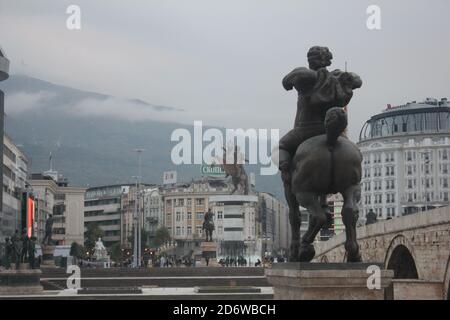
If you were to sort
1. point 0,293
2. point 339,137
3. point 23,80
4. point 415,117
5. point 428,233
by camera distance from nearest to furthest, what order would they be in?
point 339,137 < point 428,233 < point 0,293 < point 23,80 < point 415,117

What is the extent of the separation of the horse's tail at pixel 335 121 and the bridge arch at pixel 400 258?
23157 mm

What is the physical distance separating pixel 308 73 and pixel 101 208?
152343mm

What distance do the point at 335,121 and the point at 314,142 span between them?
564mm

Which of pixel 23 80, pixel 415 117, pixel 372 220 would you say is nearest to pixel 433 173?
pixel 415 117

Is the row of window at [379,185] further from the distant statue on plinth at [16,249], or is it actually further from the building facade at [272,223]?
the distant statue on plinth at [16,249]

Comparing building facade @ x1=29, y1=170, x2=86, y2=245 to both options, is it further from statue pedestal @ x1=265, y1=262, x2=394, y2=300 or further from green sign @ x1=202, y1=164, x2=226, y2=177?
statue pedestal @ x1=265, y1=262, x2=394, y2=300

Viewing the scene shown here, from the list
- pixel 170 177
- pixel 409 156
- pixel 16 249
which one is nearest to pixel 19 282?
pixel 16 249

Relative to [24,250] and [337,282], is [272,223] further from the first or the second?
[337,282]

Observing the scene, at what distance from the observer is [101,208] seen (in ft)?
525

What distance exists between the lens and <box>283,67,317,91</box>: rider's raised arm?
10141 millimetres

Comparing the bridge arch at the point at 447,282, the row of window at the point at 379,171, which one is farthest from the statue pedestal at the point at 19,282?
the row of window at the point at 379,171

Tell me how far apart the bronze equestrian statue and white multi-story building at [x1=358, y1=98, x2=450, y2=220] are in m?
93.5

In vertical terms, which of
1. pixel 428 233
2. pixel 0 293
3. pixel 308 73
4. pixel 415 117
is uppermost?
Answer: pixel 415 117

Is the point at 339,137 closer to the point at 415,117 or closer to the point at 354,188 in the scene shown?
the point at 354,188
